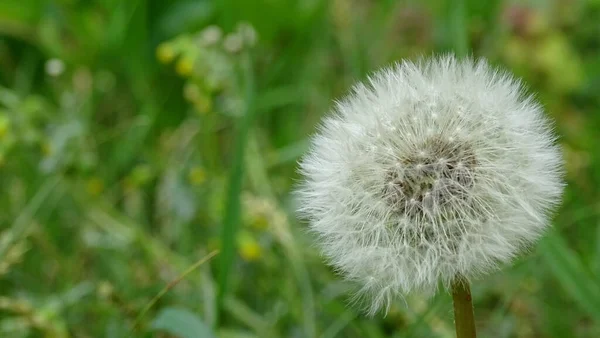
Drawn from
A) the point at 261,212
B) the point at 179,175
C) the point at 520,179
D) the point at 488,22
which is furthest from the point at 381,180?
the point at 488,22

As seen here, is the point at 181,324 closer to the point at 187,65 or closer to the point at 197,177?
the point at 197,177

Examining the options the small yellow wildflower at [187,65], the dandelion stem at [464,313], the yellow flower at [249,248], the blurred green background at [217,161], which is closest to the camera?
the dandelion stem at [464,313]

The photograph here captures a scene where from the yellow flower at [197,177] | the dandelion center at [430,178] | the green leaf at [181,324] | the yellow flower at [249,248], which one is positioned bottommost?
the green leaf at [181,324]

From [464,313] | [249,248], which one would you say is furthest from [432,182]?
[249,248]

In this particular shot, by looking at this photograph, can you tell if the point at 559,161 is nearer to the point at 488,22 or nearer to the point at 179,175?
the point at 179,175

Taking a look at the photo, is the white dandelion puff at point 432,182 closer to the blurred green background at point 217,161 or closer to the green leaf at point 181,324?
the blurred green background at point 217,161

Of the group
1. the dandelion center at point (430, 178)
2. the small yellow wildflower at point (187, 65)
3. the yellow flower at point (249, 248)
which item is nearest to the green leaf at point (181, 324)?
the yellow flower at point (249, 248)

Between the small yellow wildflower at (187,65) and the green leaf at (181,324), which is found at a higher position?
the small yellow wildflower at (187,65)
